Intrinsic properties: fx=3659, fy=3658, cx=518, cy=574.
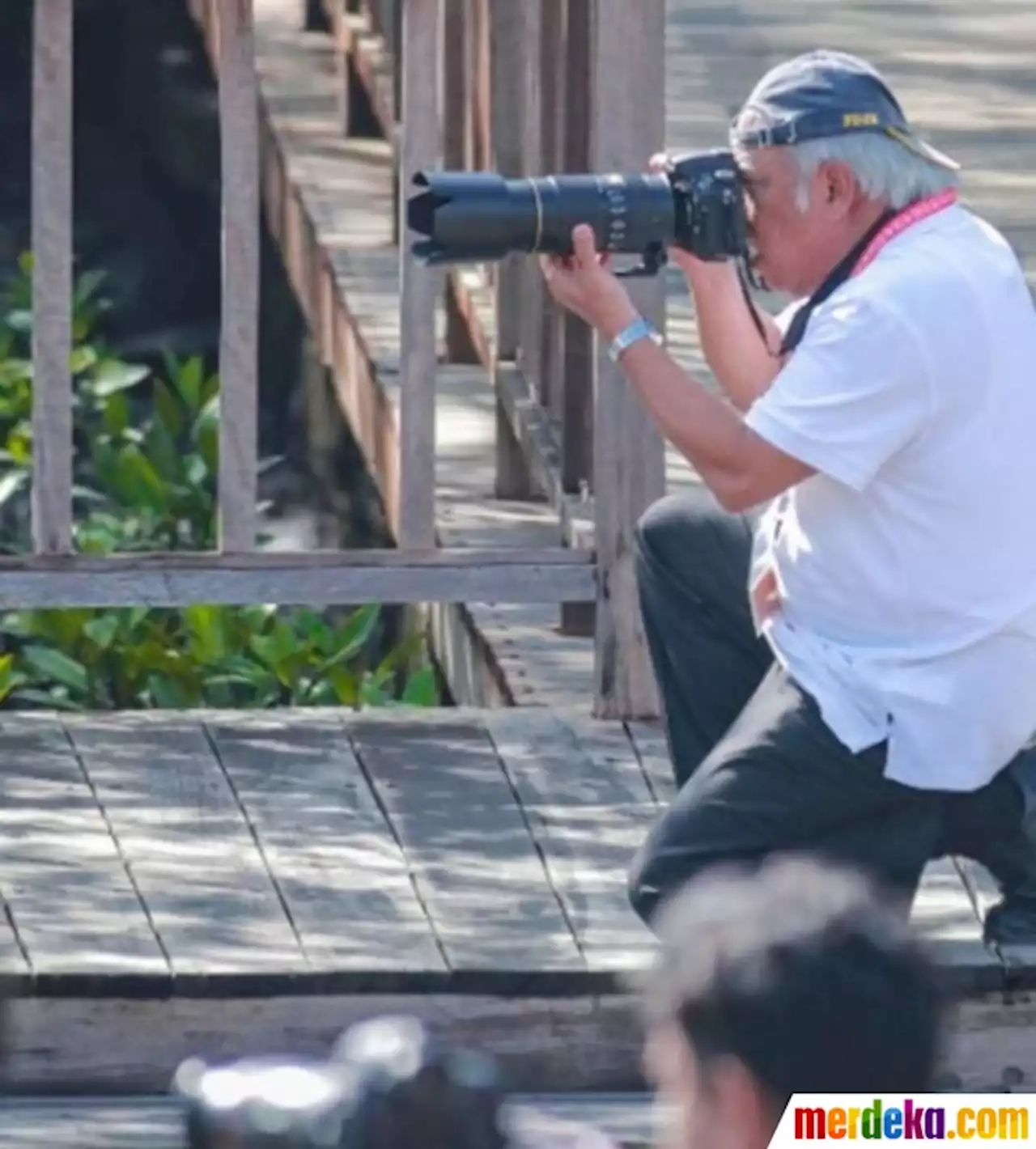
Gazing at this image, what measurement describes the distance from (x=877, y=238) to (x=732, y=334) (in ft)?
1.19

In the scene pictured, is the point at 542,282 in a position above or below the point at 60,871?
above

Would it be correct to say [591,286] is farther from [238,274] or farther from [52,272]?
[52,272]

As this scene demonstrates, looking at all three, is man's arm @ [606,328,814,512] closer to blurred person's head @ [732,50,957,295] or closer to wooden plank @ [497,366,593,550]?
blurred person's head @ [732,50,957,295]

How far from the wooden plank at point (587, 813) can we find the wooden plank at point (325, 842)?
0.71 ft

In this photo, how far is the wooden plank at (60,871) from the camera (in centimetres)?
477

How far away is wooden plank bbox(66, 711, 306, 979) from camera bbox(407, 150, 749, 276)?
0.96 meters

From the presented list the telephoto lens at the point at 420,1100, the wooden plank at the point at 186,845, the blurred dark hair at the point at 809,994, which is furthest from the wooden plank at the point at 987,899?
the telephoto lens at the point at 420,1100

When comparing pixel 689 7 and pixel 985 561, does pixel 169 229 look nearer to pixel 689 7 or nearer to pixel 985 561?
pixel 689 7

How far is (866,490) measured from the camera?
4.40m

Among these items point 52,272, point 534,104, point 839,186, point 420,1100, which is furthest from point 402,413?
point 420,1100

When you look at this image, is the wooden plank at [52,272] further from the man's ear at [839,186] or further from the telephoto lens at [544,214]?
the man's ear at [839,186]

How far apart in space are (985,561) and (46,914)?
1.37 m

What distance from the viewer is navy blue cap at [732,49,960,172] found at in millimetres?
4406

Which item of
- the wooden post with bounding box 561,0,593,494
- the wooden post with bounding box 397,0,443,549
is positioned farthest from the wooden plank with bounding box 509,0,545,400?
the wooden post with bounding box 397,0,443,549
